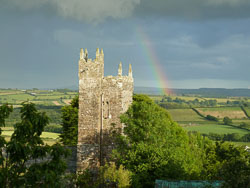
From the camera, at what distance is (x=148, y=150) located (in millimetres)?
27094

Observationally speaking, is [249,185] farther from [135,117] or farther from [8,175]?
[135,117]

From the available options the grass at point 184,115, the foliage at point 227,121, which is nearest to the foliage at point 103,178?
the foliage at point 227,121

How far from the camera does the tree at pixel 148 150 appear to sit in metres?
26.8

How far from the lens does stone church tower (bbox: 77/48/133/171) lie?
94.9ft

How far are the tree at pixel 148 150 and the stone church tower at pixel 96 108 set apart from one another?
1297 millimetres

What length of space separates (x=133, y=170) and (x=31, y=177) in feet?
48.2

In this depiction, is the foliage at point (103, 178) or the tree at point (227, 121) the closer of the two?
the foliage at point (103, 178)

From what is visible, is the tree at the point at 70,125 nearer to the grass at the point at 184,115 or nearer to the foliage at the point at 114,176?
the foliage at the point at 114,176

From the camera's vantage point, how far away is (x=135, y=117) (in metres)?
29.7

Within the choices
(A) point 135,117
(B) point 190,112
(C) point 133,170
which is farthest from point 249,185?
(B) point 190,112

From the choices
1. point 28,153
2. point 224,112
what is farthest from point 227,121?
point 28,153

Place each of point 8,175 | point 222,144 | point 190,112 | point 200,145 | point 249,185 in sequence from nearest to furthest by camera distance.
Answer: point 8,175
point 249,185
point 222,144
point 200,145
point 190,112

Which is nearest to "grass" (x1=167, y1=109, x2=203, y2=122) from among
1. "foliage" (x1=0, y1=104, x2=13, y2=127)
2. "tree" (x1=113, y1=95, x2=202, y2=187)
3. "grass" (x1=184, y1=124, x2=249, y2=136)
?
"grass" (x1=184, y1=124, x2=249, y2=136)

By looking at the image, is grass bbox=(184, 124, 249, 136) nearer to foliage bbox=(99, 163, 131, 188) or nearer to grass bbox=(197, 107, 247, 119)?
grass bbox=(197, 107, 247, 119)
